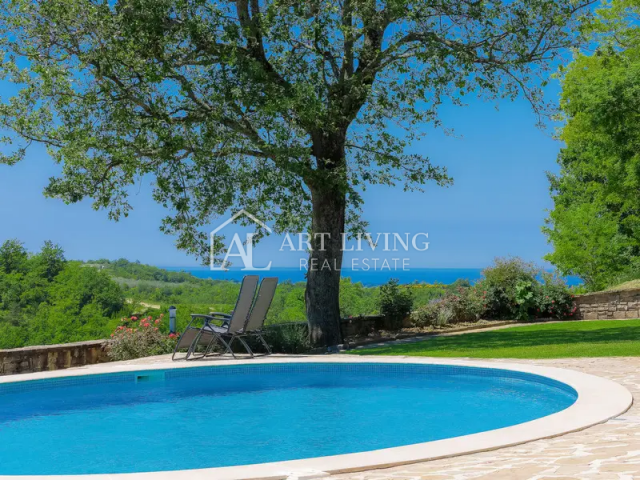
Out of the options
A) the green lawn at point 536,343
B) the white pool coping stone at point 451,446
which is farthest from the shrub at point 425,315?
the white pool coping stone at point 451,446

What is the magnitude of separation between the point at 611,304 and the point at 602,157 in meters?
5.49

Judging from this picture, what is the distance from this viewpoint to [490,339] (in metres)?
13.4

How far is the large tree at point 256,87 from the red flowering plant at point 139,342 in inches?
103

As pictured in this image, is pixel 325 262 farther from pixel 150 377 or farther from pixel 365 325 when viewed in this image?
pixel 150 377

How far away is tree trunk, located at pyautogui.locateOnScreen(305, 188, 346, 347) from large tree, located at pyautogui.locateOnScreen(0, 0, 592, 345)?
0.03 m

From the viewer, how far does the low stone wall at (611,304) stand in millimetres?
19156

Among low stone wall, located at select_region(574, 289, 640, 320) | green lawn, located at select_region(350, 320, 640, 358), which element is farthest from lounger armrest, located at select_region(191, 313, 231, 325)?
low stone wall, located at select_region(574, 289, 640, 320)

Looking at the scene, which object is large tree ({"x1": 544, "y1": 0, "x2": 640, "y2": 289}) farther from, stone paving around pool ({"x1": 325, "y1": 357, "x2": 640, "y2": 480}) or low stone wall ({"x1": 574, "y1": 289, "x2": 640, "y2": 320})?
stone paving around pool ({"x1": 325, "y1": 357, "x2": 640, "y2": 480})

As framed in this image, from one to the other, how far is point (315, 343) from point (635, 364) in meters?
6.27

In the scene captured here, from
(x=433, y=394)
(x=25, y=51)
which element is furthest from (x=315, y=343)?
(x=25, y=51)

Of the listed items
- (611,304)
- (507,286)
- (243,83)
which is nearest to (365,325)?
(507,286)

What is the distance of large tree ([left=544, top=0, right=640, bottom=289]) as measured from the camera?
739 inches

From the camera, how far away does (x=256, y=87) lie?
1211cm
